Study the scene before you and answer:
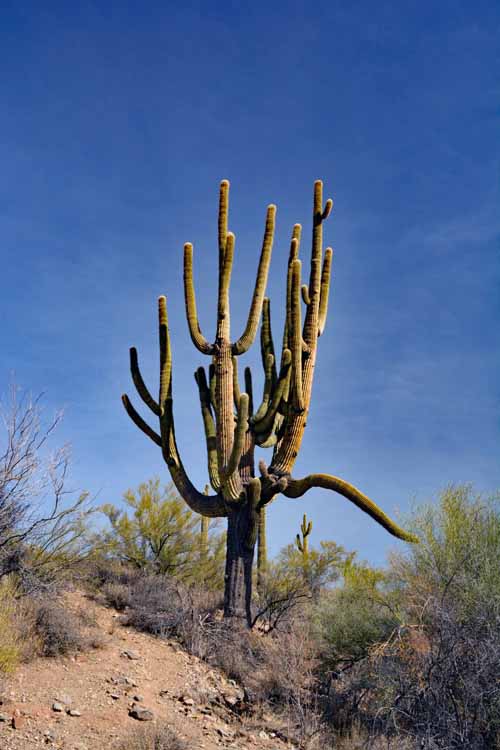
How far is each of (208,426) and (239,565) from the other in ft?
9.37

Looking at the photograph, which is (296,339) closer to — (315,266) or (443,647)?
(315,266)

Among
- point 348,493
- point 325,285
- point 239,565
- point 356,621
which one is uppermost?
point 325,285

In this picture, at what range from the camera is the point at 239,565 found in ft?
42.5

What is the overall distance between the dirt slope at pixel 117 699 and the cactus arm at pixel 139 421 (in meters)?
3.98

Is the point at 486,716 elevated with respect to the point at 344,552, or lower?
lower

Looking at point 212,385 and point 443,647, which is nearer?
point 443,647

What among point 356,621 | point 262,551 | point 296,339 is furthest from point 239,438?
point 262,551

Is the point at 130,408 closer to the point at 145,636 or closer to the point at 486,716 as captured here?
the point at 145,636

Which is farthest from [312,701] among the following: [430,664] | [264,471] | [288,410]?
[288,410]

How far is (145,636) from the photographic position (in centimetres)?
1173

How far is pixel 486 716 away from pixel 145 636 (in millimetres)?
5809

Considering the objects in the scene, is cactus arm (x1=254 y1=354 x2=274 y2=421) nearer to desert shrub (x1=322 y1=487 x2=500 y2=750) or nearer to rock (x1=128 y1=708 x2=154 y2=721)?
desert shrub (x1=322 y1=487 x2=500 y2=750)

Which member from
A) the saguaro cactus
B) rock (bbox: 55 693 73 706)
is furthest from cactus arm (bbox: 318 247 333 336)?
rock (bbox: 55 693 73 706)

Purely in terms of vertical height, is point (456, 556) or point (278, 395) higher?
point (278, 395)
